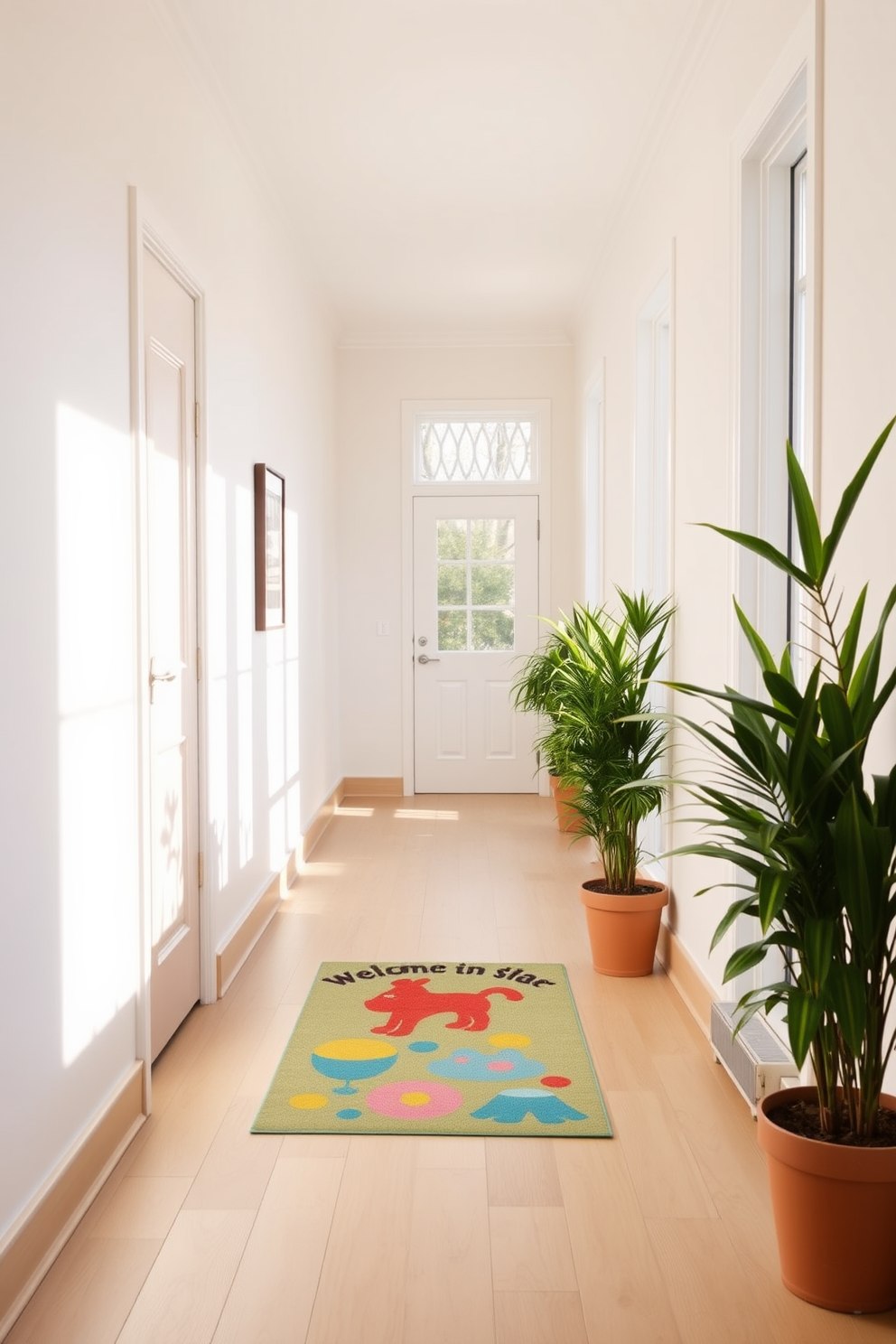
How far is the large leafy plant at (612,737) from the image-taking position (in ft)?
12.1

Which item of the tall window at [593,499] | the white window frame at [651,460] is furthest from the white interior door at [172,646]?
the tall window at [593,499]

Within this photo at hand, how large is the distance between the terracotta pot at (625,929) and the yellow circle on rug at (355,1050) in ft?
3.15

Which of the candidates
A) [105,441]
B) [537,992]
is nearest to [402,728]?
[537,992]

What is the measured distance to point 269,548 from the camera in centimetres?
443

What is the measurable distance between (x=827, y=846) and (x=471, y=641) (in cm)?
543

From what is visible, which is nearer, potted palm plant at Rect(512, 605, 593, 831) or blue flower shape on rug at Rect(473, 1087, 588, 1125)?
blue flower shape on rug at Rect(473, 1087, 588, 1125)

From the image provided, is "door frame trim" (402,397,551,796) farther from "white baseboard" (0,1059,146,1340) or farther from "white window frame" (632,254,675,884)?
"white baseboard" (0,1059,146,1340)

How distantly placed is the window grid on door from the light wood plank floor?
3.96 m

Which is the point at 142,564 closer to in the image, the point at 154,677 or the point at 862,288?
the point at 154,677

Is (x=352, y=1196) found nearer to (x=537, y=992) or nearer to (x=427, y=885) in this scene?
(x=537, y=992)

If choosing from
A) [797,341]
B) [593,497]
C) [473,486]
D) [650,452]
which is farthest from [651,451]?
[473,486]

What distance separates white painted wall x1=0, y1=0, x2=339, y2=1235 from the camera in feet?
6.33

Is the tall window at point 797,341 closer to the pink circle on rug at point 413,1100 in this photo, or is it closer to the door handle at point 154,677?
the pink circle on rug at point 413,1100

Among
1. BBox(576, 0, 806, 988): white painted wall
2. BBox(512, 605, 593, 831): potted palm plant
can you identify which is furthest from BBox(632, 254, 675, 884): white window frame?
BBox(512, 605, 593, 831): potted palm plant
